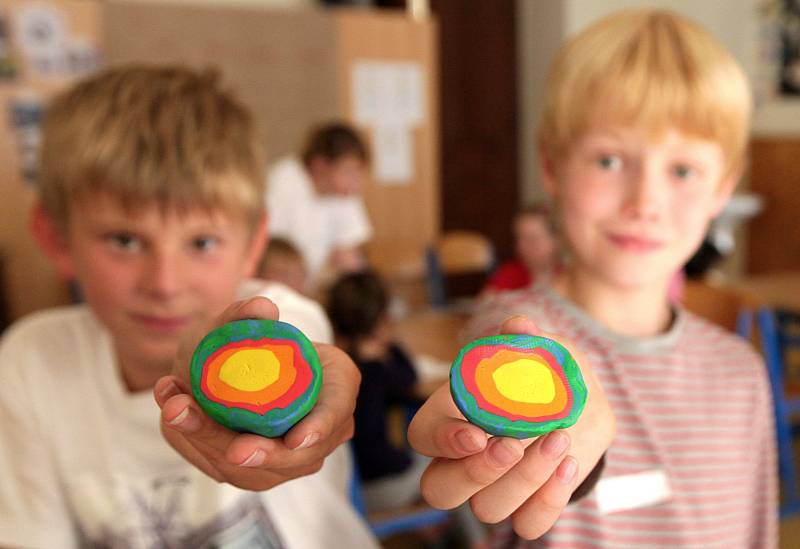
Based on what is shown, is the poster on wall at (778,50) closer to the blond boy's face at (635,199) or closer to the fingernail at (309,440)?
the blond boy's face at (635,199)

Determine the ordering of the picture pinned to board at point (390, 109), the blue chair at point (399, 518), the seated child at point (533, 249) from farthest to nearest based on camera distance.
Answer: the picture pinned to board at point (390, 109)
the seated child at point (533, 249)
the blue chair at point (399, 518)

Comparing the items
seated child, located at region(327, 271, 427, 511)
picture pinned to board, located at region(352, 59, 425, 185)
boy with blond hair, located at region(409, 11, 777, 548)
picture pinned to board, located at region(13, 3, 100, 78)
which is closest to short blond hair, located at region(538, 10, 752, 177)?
boy with blond hair, located at region(409, 11, 777, 548)

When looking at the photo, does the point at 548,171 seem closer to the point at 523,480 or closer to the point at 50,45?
the point at 523,480

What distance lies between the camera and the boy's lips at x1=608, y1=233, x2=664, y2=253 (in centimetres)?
54

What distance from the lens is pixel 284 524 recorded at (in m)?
0.59

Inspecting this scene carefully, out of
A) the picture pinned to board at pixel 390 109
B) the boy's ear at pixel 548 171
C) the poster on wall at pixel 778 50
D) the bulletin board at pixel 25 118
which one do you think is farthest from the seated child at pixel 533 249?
the poster on wall at pixel 778 50

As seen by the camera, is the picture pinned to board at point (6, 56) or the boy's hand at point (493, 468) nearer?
the boy's hand at point (493, 468)

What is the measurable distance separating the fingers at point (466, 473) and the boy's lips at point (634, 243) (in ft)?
1.10

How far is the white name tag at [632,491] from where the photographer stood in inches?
19.6

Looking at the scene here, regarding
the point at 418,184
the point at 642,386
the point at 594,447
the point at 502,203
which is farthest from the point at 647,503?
the point at 502,203

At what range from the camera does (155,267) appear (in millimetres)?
486

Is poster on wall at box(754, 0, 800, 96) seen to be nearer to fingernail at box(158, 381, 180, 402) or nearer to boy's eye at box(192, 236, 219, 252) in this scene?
boy's eye at box(192, 236, 219, 252)

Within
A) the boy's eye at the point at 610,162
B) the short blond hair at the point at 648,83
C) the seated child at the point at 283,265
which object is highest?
the short blond hair at the point at 648,83

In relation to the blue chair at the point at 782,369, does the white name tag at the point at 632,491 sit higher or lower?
higher
